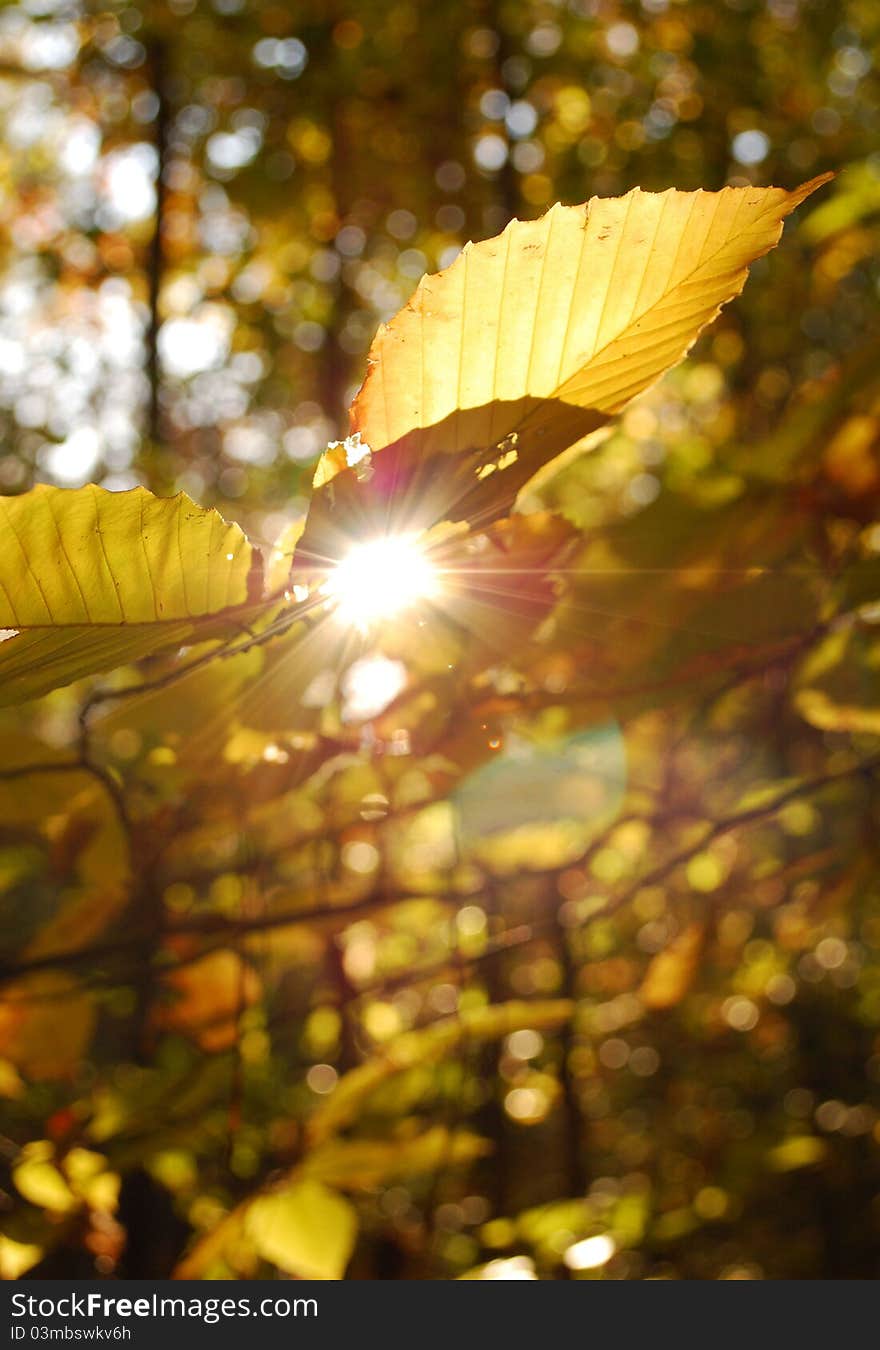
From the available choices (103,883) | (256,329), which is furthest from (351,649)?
(256,329)

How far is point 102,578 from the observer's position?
20 centimetres

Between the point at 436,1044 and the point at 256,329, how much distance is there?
2.20 metres

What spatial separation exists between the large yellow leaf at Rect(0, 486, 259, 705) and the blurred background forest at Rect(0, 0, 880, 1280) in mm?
56

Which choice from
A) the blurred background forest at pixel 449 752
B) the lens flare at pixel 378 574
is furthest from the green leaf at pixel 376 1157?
the lens flare at pixel 378 574

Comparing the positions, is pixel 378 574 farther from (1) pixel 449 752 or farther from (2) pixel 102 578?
(1) pixel 449 752

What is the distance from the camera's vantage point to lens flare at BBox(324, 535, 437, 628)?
0.21 meters

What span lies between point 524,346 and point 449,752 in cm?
27

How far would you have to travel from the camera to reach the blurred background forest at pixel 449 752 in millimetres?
445

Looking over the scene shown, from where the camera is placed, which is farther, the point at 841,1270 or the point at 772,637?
the point at 841,1270

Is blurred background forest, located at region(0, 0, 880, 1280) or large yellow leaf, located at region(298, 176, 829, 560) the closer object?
large yellow leaf, located at region(298, 176, 829, 560)

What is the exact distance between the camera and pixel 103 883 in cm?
49

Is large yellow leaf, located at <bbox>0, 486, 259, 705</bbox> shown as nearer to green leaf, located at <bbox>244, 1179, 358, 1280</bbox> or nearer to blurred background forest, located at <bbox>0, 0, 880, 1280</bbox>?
blurred background forest, located at <bbox>0, 0, 880, 1280</bbox>

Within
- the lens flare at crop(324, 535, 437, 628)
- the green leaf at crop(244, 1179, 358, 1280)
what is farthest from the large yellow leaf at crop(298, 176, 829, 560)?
the green leaf at crop(244, 1179, 358, 1280)

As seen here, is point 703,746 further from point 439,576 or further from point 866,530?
point 439,576
